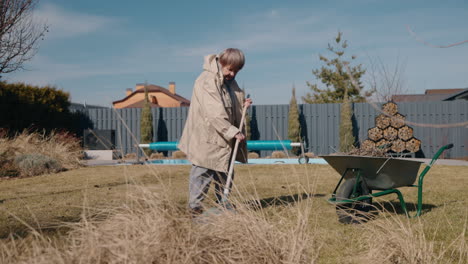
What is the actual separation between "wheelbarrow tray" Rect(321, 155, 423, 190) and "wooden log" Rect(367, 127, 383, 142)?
9.68m

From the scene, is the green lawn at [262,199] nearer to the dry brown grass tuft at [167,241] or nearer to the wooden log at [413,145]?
the dry brown grass tuft at [167,241]

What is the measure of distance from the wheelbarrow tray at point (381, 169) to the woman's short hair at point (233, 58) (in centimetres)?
111

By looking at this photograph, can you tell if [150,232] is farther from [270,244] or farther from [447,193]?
[447,193]

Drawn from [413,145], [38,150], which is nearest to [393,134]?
[413,145]

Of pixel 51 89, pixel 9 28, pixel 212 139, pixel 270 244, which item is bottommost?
pixel 270 244

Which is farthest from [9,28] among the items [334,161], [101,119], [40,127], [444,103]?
[444,103]

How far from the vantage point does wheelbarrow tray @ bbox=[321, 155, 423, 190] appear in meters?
3.65

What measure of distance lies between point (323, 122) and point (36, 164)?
9.65m

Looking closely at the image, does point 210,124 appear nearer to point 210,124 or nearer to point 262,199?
point 210,124

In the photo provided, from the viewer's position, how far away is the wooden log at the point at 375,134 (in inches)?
523

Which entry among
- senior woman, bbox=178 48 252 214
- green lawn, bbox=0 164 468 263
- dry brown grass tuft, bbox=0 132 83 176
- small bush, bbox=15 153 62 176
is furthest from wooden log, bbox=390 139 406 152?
senior woman, bbox=178 48 252 214

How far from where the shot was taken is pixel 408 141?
13180mm

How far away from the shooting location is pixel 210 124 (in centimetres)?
337

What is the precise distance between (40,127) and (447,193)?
1183 centimetres
